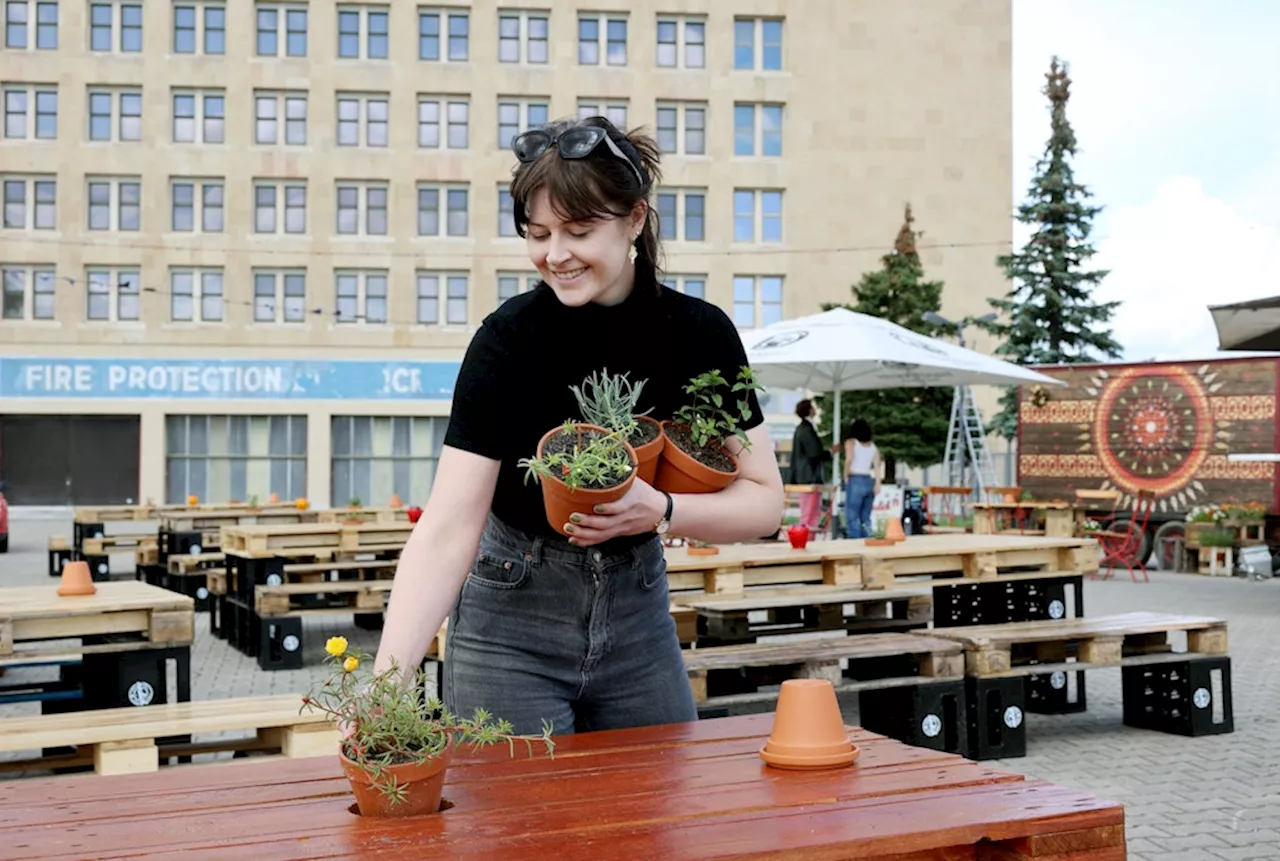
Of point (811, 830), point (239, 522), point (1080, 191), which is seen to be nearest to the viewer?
point (811, 830)

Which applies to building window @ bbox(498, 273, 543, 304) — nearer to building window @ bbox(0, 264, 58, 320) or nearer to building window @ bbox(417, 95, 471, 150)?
building window @ bbox(417, 95, 471, 150)

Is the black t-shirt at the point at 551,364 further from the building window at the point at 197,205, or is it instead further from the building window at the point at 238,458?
the building window at the point at 197,205

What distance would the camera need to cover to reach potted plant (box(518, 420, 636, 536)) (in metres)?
2.32

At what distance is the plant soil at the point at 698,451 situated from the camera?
2.68 meters

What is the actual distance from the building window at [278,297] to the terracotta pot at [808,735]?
39.3m

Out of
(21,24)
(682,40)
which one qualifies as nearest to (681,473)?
(682,40)

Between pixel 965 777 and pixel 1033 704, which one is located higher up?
pixel 965 777

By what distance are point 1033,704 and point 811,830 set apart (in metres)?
7.00

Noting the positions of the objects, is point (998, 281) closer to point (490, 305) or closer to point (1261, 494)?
point (490, 305)

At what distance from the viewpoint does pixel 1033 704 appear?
28.3ft

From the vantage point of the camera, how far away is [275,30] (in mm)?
41250

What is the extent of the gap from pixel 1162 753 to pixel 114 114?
38511mm

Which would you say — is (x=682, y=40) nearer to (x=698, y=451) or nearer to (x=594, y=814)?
(x=698, y=451)

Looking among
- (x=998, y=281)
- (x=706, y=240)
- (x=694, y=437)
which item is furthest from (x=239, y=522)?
(x=998, y=281)
